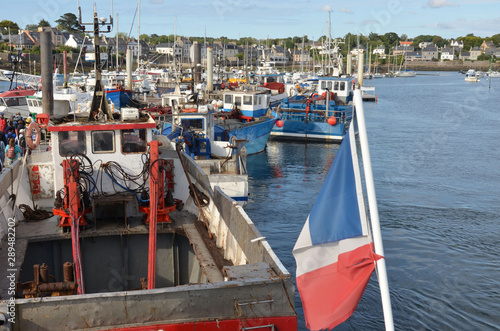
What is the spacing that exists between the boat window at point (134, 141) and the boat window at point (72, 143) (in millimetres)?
842

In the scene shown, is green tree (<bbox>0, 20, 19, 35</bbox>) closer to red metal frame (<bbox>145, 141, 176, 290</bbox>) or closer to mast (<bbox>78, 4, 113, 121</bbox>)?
mast (<bbox>78, 4, 113, 121</bbox>)

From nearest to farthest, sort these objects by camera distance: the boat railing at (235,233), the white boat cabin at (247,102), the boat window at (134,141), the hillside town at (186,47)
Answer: the boat railing at (235,233)
the boat window at (134,141)
the white boat cabin at (247,102)
the hillside town at (186,47)

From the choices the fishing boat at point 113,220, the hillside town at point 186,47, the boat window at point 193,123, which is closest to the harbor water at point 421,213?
the fishing boat at point 113,220

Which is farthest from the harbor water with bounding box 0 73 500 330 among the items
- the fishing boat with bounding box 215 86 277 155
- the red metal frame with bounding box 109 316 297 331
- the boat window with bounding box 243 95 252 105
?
the red metal frame with bounding box 109 316 297 331

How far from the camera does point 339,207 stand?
5.68 metres

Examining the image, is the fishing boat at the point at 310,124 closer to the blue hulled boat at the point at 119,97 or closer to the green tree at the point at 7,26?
the blue hulled boat at the point at 119,97

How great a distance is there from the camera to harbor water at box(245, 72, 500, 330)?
44.4 ft

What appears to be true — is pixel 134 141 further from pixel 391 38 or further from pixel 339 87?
pixel 391 38

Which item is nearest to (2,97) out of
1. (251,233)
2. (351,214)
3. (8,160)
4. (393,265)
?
(8,160)

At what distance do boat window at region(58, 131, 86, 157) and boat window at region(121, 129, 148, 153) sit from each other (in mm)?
842

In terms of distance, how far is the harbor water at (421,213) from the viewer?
44.4ft

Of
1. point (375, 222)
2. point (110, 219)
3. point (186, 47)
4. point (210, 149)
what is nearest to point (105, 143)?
point (110, 219)

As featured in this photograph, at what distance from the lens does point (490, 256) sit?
16969mm

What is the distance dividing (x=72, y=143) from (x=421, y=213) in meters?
15.0
